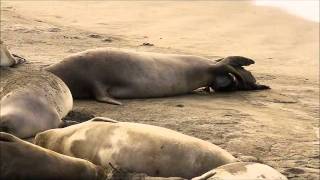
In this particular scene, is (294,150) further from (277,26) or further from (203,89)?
(277,26)

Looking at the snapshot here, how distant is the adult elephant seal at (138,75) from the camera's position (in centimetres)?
654

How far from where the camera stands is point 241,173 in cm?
354

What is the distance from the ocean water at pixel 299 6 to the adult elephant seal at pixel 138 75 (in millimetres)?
6620

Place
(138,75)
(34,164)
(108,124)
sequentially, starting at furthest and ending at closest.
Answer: (138,75), (108,124), (34,164)

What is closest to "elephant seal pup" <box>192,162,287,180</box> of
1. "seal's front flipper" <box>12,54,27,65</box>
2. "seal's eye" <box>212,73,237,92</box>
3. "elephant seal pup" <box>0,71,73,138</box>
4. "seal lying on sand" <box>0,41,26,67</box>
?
"elephant seal pup" <box>0,71,73,138</box>

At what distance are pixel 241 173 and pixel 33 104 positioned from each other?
1963mm

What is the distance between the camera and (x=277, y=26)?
503 inches

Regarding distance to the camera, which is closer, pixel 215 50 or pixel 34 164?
pixel 34 164

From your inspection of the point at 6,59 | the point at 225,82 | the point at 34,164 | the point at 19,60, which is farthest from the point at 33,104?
the point at 225,82

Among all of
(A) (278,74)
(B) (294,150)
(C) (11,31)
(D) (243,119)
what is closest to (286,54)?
(A) (278,74)

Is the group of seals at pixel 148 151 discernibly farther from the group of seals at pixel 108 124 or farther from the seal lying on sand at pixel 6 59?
the seal lying on sand at pixel 6 59

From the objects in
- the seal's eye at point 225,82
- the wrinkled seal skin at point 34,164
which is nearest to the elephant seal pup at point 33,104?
the wrinkled seal skin at point 34,164

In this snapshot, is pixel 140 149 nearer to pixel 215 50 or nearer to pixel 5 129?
pixel 5 129

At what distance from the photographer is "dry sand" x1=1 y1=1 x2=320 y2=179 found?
5324mm
